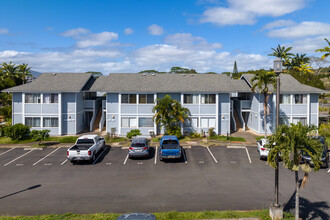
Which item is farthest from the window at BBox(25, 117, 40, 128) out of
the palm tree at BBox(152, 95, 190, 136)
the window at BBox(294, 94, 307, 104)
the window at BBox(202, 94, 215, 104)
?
the window at BBox(294, 94, 307, 104)

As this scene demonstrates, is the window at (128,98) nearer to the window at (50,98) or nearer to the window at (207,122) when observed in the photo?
the window at (50,98)

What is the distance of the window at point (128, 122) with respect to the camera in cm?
3106

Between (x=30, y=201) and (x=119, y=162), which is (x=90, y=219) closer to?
(x=30, y=201)

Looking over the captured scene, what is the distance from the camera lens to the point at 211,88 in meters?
31.4

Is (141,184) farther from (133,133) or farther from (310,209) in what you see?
(133,133)

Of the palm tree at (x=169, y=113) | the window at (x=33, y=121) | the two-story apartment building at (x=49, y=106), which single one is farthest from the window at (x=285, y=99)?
the window at (x=33, y=121)

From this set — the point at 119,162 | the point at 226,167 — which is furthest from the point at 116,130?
the point at 226,167

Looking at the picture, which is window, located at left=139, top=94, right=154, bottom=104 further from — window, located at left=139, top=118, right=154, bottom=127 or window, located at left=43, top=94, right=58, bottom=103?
window, located at left=43, top=94, right=58, bottom=103

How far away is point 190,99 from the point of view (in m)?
31.3

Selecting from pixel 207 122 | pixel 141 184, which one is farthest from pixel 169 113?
pixel 141 184

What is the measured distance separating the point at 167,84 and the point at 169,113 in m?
5.36

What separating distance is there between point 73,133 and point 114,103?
269 inches

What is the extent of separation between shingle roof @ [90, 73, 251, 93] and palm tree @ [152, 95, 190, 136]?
8.72ft

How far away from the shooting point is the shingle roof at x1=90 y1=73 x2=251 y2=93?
3103cm
